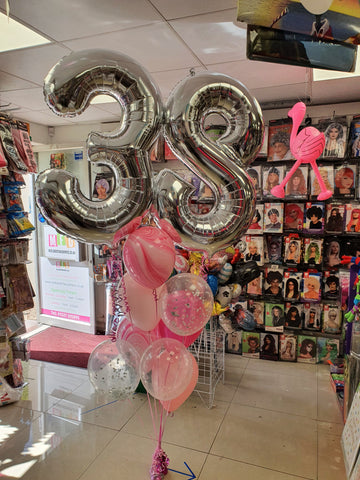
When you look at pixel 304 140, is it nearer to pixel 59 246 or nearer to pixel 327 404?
pixel 327 404

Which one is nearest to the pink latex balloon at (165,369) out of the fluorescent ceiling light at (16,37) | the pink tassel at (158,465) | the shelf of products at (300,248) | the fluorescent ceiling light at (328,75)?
the pink tassel at (158,465)

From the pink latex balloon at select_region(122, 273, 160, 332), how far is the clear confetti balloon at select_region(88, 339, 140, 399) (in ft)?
0.50

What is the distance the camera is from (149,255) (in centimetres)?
118

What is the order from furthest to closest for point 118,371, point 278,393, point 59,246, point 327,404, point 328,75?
point 59,246 < point 278,393 < point 327,404 < point 328,75 < point 118,371

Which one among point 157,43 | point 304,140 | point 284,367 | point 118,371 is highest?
point 157,43

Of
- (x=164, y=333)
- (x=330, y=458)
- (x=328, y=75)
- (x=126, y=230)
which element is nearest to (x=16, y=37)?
(x=126, y=230)

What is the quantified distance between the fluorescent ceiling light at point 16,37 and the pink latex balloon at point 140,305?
157cm

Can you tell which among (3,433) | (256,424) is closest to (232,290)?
(256,424)

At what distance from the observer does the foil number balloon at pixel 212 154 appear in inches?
41.7

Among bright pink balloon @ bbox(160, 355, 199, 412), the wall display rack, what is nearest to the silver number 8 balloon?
bright pink balloon @ bbox(160, 355, 199, 412)

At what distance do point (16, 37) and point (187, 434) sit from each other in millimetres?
2705

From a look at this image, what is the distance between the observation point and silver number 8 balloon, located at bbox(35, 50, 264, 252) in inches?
39.5

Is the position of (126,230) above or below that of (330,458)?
above

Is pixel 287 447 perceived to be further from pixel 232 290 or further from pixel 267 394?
pixel 232 290
